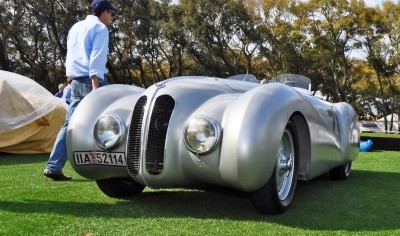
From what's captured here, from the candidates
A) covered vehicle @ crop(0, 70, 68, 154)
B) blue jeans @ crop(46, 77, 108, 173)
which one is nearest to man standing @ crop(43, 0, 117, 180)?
blue jeans @ crop(46, 77, 108, 173)

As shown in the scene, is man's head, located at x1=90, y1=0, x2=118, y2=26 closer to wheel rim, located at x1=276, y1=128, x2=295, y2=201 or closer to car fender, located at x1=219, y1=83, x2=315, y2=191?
car fender, located at x1=219, y1=83, x2=315, y2=191

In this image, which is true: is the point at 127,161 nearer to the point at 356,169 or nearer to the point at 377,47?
the point at 356,169

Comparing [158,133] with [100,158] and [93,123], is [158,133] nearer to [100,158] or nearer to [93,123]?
[100,158]

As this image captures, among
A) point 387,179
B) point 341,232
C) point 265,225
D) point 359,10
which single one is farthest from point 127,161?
point 359,10

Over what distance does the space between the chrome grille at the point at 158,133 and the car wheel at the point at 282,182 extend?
0.70 meters

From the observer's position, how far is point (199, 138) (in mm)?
3092

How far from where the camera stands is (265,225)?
3053 millimetres

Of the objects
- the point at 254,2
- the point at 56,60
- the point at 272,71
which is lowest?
the point at 272,71

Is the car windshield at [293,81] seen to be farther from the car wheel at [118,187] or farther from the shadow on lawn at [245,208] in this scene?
the car wheel at [118,187]

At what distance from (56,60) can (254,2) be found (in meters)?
15.2

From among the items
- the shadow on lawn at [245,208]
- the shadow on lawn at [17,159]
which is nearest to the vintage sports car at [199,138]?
the shadow on lawn at [245,208]

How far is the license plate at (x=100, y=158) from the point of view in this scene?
3395 mm

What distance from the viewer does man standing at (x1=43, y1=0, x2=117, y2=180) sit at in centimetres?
475

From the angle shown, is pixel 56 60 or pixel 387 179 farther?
pixel 56 60
